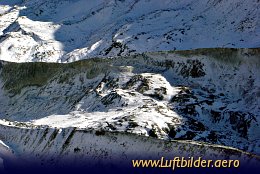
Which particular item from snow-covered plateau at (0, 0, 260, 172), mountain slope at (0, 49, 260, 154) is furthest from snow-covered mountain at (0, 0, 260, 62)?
mountain slope at (0, 49, 260, 154)

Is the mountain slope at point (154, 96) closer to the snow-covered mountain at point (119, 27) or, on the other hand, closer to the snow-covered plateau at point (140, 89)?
the snow-covered plateau at point (140, 89)

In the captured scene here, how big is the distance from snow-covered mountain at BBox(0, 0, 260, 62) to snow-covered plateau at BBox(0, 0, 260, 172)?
150 mm

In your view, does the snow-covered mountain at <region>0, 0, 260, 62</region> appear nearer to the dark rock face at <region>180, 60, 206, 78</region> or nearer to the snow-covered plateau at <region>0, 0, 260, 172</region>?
the snow-covered plateau at <region>0, 0, 260, 172</region>

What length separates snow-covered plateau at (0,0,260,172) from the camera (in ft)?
110

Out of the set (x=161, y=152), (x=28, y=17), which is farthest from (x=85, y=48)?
(x=161, y=152)

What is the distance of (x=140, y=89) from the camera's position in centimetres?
4062

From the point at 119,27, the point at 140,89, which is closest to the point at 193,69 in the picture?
the point at 140,89

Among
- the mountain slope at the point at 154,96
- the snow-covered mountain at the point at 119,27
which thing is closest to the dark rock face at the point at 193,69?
the mountain slope at the point at 154,96

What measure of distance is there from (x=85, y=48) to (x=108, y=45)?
10.3ft

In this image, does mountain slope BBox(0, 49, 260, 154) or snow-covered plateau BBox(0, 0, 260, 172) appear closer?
snow-covered plateau BBox(0, 0, 260, 172)

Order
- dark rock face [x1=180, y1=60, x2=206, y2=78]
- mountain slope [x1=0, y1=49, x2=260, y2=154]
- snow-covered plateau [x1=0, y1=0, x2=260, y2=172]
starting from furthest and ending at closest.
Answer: dark rock face [x1=180, y1=60, x2=206, y2=78] < mountain slope [x1=0, y1=49, x2=260, y2=154] < snow-covered plateau [x1=0, y1=0, x2=260, y2=172]

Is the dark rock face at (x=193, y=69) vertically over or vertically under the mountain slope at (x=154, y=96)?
over

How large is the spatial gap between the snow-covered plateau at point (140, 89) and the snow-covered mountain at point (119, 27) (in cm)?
15

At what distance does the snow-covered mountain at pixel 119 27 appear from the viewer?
51.8 metres
